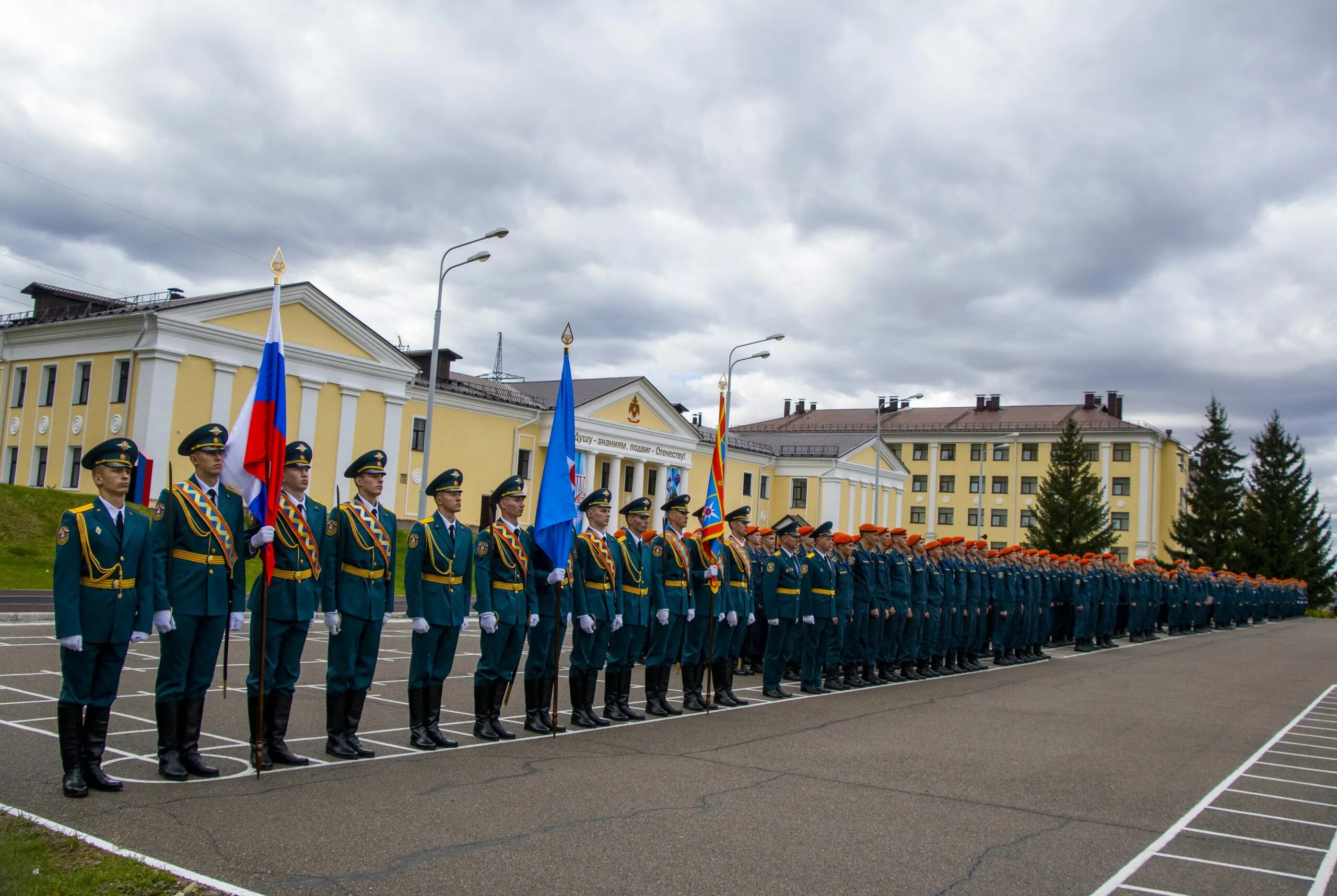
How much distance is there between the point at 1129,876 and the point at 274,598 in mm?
5481

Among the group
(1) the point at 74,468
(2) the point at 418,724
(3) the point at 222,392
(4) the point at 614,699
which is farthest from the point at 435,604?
(1) the point at 74,468

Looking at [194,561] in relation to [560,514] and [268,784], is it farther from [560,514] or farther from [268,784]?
[560,514]

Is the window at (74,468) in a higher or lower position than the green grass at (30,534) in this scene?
higher

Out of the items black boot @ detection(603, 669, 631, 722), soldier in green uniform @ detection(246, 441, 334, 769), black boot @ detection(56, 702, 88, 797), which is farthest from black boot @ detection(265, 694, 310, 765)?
black boot @ detection(603, 669, 631, 722)

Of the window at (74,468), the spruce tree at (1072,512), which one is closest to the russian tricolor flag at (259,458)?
the window at (74,468)

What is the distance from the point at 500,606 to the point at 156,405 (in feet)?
96.2

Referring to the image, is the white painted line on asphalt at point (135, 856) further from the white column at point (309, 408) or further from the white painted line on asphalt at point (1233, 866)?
the white column at point (309, 408)

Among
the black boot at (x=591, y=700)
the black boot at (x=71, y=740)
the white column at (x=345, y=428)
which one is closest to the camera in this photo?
the black boot at (x=71, y=740)

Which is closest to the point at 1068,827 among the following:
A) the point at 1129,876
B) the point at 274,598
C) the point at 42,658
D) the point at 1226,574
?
the point at 1129,876

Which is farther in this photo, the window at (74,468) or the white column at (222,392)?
the window at (74,468)

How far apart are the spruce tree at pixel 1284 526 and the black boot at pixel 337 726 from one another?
215 ft

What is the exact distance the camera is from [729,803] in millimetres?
6516

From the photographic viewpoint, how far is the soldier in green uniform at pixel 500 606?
8562mm

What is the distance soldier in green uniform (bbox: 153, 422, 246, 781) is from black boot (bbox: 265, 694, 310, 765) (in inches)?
18.1
